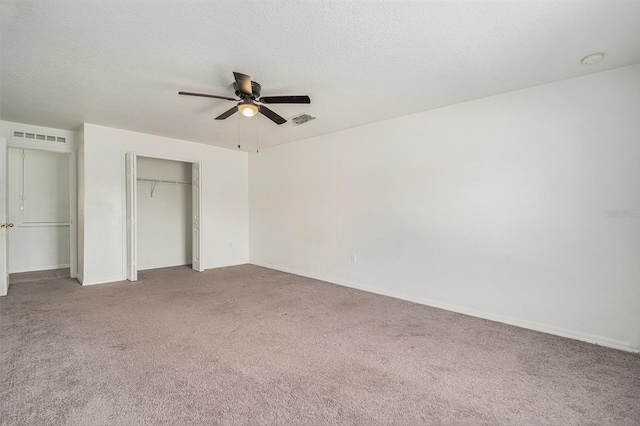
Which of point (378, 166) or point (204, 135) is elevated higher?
point (204, 135)

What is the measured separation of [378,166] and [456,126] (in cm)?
122

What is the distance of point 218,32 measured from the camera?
89.0 inches

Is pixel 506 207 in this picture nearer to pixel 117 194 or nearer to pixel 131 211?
pixel 131 211

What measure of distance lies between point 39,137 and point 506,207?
23.4 ft

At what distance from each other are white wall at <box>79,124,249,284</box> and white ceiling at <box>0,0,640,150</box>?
112 cm

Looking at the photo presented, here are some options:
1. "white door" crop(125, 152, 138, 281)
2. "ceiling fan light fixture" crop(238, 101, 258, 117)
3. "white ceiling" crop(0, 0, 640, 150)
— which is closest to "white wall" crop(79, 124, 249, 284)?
"white door" crop(125, 152, 138, 281)

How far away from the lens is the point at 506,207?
334cm

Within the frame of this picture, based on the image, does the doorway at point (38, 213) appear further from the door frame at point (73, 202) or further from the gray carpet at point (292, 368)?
the gray carpet at point (292, 368)

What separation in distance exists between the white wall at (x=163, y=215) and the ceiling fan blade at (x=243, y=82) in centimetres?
456

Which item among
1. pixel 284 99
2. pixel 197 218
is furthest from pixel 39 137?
pixel 284 99

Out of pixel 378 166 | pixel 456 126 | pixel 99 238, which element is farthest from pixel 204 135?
pixel 456 126

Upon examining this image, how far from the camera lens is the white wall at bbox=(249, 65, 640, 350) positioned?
9.06ft

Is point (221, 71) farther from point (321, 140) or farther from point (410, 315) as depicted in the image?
point (410, 315)

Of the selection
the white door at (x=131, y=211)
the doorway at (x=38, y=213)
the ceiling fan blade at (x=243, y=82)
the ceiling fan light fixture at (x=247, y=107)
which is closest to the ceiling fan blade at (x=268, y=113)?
the ceiling fan light fixture at (x=247, y=107)
